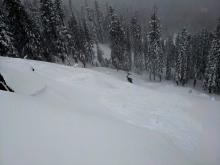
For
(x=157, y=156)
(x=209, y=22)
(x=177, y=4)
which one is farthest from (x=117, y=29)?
(x=177, y=4)

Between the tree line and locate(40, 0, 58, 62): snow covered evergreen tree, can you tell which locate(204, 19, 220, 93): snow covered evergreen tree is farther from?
locate(40, 0, 58, 62): snow covered evergreen tree

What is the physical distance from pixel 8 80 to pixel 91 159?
9424mm

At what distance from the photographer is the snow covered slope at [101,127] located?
5676mm

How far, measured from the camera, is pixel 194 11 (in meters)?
153

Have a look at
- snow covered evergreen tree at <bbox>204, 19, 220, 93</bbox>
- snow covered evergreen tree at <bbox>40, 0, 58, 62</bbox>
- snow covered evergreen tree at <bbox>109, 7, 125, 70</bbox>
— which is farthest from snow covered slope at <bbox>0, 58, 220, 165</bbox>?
snow covered evergreen tree at <bbox>109, 7, 125, 70</bbox>

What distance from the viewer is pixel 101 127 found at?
7820 millimetres

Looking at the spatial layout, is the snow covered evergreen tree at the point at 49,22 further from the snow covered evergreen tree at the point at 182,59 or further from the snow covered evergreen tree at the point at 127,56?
the snow covered evergreen tree at the point at 182,59

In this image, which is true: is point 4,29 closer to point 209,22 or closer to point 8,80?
point 8,80

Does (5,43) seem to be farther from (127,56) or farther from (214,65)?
(127,56)

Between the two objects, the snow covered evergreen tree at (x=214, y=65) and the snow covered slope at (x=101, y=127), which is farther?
the snow covered evergreen tree at (x=214, y=65)

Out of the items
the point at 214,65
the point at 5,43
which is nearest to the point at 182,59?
the point at 214,65

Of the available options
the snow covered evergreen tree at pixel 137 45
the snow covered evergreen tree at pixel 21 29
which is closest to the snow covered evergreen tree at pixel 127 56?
the snow covered evergreen tree at pixel 137 45

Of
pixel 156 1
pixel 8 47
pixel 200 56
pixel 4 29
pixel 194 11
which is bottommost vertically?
pixel 200 56

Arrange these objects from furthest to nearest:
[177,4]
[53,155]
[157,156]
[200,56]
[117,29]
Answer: [177,4]
[200,56]
[117,29]
[157,156]
[53,155]
